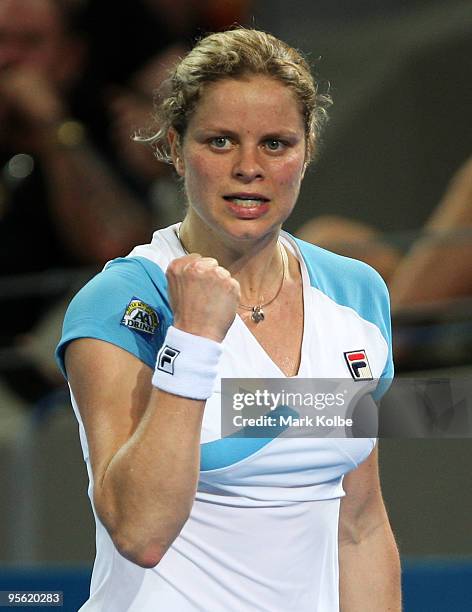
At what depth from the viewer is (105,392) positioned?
93 cm

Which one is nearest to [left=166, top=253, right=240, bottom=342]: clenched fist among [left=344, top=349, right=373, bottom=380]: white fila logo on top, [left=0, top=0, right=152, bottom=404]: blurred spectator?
[left=344, top=349, right=373, bottom=380]: white fila logo on top

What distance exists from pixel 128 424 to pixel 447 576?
2.65 ft

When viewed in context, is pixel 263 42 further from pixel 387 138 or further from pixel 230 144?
pixel 387 138

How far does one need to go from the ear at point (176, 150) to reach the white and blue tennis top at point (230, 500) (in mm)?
64

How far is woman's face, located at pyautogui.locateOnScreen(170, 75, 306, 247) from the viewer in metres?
1.01

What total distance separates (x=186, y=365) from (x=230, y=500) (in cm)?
19

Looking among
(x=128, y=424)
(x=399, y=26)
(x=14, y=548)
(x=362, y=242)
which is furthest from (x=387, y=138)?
(x=128, y=424)

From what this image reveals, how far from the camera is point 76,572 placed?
158 cm

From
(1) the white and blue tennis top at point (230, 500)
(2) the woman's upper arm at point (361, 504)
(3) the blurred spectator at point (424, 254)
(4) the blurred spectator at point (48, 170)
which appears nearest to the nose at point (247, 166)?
(1) the white and blue tennis top at point (230, 500)

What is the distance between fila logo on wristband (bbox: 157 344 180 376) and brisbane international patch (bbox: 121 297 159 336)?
0.06m

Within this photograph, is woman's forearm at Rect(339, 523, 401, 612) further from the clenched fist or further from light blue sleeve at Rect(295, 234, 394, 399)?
the clenched fist

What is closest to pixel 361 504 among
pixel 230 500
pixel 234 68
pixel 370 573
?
pixel 370 573

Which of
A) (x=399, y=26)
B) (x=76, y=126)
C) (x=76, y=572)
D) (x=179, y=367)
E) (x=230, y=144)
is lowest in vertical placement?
(x=76, y=572)

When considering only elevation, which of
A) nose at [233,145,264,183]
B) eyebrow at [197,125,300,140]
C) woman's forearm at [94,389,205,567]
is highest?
eyebrow at [197,125,300,140]
